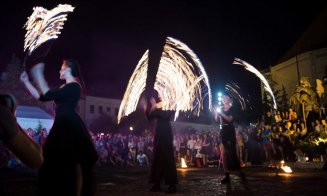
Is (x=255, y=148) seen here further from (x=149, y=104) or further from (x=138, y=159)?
(x=149, y=104)

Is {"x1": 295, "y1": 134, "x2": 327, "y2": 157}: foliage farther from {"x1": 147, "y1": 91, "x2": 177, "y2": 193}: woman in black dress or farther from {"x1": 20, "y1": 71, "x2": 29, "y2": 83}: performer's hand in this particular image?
{"x1": 20, "y1": 71, "x2": 29, "y2": 83}: performer's hand

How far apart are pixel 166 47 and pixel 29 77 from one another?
15.2m

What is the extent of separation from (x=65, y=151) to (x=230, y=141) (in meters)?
5.41

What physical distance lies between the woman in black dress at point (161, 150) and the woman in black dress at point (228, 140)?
170 centimetres

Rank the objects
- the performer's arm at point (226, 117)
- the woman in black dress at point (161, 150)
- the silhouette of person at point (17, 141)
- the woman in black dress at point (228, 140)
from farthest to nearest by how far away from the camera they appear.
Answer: the performer's arm at point (226, 117) → the woman in black dress at point (228, 140) → the woman in black dress at point (161, 150) → the silhouette of person at point (17, 141)

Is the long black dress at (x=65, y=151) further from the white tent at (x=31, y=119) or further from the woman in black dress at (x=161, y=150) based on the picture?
the white tent at (x=31, y=119)

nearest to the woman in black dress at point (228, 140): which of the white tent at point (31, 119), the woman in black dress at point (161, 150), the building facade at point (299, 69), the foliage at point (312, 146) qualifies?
the woman in black dress at point (161, 150)

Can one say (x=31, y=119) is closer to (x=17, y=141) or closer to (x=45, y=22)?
(x=45, y=22)

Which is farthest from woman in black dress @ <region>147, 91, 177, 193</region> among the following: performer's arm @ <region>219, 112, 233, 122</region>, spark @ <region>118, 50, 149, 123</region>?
spark @ <region>118, 50, 149, 123</region>

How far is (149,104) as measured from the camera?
757cm

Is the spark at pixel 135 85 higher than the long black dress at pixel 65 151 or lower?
higher

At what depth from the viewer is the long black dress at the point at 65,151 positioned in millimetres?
3883

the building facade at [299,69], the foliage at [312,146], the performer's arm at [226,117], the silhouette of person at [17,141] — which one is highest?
the building facade at [299,69]

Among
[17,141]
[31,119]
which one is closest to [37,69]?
[17,141]
